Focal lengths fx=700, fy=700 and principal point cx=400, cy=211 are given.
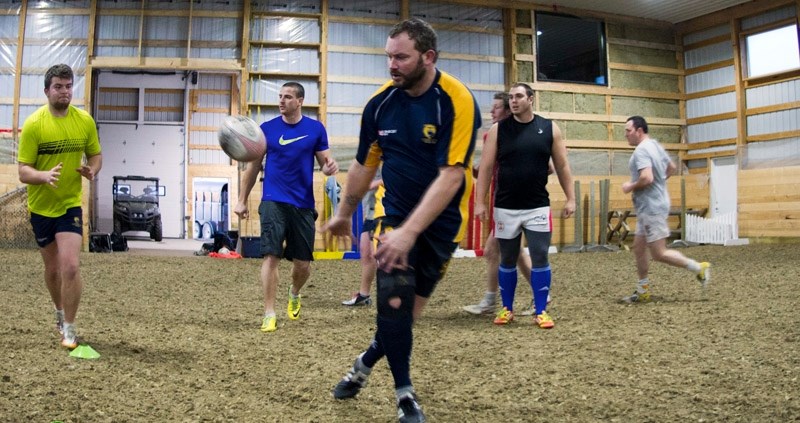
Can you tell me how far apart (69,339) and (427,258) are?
271 cm

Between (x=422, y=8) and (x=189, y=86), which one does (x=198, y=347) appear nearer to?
(x=422, y=8)

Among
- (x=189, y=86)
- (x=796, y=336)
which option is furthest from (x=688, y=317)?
(x=189, y=86)

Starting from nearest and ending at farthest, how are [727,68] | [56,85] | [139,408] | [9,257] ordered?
[139,408] < [56,85] < [9,257] < [727,68]

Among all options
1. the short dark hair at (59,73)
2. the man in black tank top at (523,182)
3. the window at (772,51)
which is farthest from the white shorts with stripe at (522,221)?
the window at (772,51)

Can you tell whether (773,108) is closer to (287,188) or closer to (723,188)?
(723,188)

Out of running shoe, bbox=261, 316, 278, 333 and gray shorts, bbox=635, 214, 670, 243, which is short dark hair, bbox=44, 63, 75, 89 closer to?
running shoe, bbox=261, 316, 278, 333

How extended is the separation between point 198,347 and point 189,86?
69.0ft

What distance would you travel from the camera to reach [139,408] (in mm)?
3273

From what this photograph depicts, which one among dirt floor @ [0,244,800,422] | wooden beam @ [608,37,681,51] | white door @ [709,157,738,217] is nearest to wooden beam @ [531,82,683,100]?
wooden beam @ [608,37,681,51]

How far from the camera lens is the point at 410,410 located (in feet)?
9.77

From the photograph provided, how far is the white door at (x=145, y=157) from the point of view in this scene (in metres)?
24.4

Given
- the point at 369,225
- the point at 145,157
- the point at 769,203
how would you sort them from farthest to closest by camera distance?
the point at 145,157, the point at 769,203, the point at 369,225

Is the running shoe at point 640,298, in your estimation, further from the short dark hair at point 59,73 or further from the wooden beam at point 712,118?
the wooden beam at point 712,118

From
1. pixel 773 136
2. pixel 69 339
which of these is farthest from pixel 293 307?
pixel 773 136
